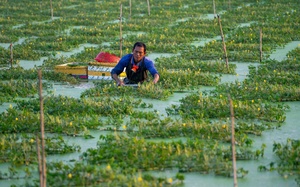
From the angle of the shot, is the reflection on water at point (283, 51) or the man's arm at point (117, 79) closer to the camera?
the man's arm at point (117, 79)

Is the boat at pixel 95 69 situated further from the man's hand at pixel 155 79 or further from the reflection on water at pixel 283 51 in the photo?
the reflection on water at pixel 283 51

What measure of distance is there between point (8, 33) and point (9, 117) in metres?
10.2

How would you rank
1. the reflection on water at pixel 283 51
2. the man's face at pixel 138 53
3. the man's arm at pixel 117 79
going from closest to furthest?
the man's face at pixel 138 53
the man's arm at pixel 117 79
the reflection on water at pixel 283 51

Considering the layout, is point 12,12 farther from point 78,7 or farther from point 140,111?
point 140,111

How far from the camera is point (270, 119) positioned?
959cm

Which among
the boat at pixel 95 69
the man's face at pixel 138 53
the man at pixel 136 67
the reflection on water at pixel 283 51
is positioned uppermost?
the man's face at pixel 138 53

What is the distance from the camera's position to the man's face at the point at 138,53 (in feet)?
37.3

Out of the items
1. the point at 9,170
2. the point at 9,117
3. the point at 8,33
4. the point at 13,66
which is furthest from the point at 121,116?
the point at 8,33

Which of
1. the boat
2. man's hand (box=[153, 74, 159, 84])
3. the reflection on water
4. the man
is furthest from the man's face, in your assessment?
the reflection on water

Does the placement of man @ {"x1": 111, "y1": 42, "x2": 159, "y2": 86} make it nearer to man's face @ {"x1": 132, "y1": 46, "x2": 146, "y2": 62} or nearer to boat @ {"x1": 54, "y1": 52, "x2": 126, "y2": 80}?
man's face @ {"x1": 132, "y1": 46, "x2": 146, "y2": 62}

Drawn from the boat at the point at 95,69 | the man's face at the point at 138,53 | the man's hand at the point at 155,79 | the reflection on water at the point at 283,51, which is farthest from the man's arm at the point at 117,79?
the reflection on water at the point at 283,51

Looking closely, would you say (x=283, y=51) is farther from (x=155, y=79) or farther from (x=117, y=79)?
(x=117, y=79)

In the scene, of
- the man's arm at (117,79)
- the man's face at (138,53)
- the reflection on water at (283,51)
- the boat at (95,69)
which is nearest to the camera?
the man's face at (138,53)

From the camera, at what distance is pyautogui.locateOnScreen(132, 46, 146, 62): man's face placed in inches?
448
